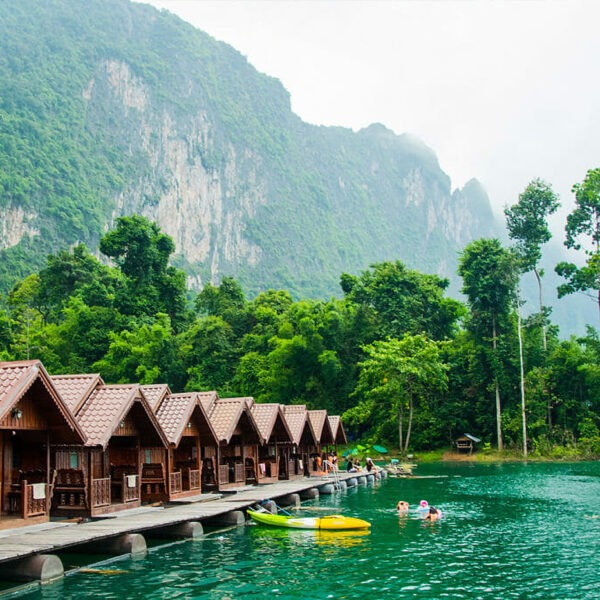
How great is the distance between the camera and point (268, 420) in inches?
1524

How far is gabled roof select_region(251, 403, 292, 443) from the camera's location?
3816cm

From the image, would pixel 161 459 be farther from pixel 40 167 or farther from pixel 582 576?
pixel 40 167

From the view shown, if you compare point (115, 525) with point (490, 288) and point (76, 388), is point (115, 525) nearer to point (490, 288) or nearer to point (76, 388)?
point (76, 388)

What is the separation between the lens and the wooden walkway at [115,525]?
58.3 ft

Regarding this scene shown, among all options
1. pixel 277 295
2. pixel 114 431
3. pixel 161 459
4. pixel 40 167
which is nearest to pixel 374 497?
pixel 161 459

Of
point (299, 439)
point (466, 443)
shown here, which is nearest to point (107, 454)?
point (299, 439)

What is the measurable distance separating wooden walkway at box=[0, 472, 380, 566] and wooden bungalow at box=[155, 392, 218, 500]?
3.95 ft

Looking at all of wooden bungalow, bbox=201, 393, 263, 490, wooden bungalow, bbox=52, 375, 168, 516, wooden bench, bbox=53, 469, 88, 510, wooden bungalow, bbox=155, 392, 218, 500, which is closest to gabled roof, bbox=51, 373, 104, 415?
wooden bungalow, bbox=52, 375, 168, 516

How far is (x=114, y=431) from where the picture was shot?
24500 millimetres

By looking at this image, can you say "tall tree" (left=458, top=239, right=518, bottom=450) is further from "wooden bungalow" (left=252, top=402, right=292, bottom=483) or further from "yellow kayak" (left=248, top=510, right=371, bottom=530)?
"yellow kayak" (left=248, top=510, right=371, bottom=530)

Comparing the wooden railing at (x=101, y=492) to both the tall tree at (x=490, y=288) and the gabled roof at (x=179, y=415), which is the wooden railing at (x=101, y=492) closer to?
the gabled roof at (x=179, y=415)

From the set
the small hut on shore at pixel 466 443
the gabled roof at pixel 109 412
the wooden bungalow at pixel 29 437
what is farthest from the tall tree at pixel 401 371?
the wooden bungalow at pixel 29 437

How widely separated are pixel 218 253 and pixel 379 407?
132924 millimetres

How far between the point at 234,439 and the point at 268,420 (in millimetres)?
2257
